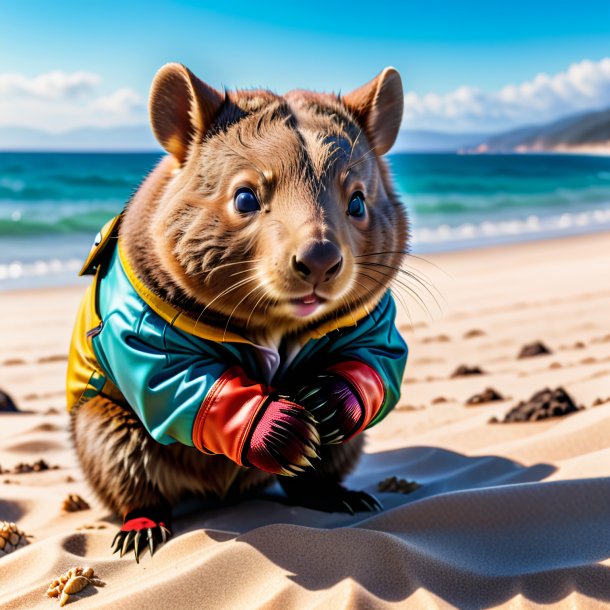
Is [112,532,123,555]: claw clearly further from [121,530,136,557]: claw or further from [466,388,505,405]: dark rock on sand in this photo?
[466,388,505,405]: dark rock on sand

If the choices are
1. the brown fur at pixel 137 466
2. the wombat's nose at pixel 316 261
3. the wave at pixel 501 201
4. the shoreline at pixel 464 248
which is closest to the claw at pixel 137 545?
the brown fur at pixel 137 466

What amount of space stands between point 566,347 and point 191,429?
3.86m

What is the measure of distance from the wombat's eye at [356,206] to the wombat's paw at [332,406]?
49 cm

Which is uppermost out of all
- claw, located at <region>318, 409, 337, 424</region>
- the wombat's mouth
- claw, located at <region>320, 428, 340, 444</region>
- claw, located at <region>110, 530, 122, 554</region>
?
the wombat's mouth

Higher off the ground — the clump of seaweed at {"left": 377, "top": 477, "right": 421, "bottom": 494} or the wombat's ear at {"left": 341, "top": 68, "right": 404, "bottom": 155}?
the wombat's ear at {"left": 341, "top": 68, "right": 404, "bottom": 155}

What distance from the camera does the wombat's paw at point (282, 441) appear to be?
2375 mm

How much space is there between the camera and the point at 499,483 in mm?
3090

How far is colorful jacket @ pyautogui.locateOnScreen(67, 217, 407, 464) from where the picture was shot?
2.44 m

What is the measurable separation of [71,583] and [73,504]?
1.02m

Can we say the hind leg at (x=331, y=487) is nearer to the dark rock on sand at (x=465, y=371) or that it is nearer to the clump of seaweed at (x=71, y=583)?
the clump of seaweed at (x=71, y=583)

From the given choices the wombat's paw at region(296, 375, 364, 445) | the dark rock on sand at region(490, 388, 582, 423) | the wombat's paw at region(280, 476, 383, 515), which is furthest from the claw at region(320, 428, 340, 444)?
the dark rock on sand at region(490, 388, 582, 423)

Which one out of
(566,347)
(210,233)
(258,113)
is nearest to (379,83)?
(258,113)

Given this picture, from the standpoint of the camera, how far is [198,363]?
254cm

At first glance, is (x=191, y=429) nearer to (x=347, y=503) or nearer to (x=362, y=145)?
(x=347, y=503)
